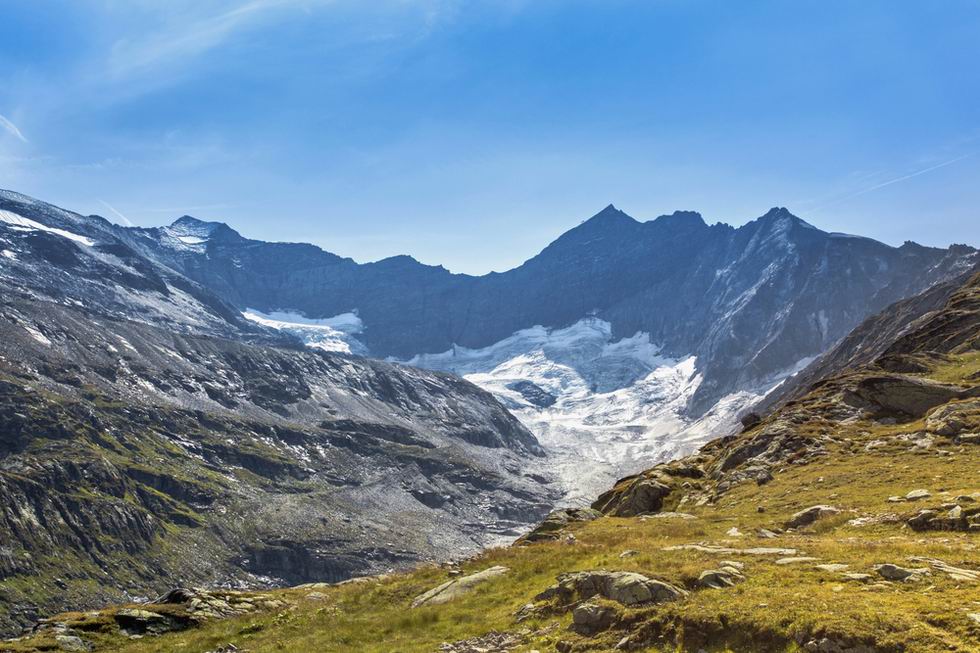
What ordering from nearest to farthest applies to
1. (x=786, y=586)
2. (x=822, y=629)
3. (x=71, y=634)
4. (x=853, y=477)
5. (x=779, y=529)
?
(x=822, y=629), (x=786, y=586), (x=71, y=634), (x=779, y=529), (x=853, y=477)

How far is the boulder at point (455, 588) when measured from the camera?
32969mm

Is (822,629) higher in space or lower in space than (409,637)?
higher

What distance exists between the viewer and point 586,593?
1034 inches

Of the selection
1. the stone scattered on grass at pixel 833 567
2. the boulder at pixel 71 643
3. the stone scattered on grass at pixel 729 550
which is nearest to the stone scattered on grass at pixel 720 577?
the stone scattered on grass at pixel 833 567

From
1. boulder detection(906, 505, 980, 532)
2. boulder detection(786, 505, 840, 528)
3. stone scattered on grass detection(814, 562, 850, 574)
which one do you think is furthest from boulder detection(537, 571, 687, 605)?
boulder detection(786, 505, 840, 528)

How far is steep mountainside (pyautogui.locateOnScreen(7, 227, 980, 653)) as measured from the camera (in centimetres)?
1969

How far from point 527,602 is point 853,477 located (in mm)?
26327

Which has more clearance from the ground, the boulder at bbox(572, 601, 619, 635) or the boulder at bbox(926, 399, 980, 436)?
the boulder at bbox(926, 399, 980, 436)

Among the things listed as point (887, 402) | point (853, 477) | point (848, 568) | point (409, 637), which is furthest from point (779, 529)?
point (887, 402)

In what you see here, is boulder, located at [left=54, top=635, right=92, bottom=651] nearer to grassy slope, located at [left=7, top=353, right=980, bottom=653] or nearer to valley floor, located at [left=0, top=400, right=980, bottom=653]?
valley floor, located at [left=0, top=400, right=980, bottom=653]

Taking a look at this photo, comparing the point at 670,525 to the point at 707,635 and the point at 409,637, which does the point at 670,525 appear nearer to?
the point at 409,637

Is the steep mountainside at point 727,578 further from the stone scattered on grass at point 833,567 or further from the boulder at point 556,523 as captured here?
the boulder at point 556,523

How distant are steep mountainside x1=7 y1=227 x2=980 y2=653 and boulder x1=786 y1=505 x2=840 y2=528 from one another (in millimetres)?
179

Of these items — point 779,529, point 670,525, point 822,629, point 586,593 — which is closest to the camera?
point 822,629
